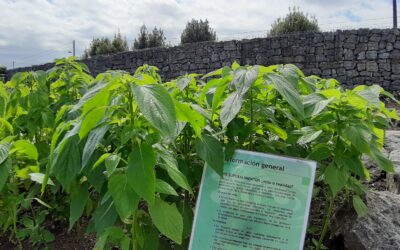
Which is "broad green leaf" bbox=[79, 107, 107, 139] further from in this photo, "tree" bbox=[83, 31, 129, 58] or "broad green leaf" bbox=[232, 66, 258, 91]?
"tree" bbox=[83, 31, 129, 58]

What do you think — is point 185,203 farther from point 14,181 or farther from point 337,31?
point 337,31

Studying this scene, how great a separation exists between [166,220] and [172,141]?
334 mm

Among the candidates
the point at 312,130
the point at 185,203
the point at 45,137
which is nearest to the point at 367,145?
the point at 312,130

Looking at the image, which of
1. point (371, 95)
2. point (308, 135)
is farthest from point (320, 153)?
point (371, 95)

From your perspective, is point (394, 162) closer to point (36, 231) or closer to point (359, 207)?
point (359, 207)

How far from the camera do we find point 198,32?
25.6m

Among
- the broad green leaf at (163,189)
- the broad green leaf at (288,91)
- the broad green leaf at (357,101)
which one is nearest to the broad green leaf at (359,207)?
the broad green leaf at (357,101)

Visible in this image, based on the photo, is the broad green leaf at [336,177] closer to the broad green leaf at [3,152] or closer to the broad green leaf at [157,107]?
the broad green leaf at [157,107]

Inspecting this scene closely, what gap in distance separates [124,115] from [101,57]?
18.1 metres

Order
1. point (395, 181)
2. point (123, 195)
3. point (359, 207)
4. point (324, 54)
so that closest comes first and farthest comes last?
1. point (123, 195)
2. point (359, 207)
3. point (395, 181)
4. point (324, 54)

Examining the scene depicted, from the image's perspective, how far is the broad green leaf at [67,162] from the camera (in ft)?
4.89

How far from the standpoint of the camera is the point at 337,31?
512 inches

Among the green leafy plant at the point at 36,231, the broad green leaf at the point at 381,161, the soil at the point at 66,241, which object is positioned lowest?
the soil at the point at 66,241

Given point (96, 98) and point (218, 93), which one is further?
point (218, 93)
